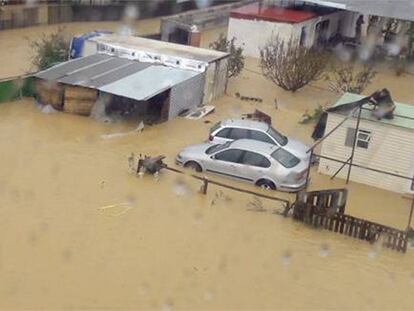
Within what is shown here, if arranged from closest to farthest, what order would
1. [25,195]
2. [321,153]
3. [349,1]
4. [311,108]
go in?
[25,195] → [321,153] → [311,108] → [349,1]

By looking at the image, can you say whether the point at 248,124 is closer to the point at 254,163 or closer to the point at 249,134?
the point at 249,134

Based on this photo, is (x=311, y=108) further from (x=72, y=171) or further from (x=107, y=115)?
(x=72, y=171)

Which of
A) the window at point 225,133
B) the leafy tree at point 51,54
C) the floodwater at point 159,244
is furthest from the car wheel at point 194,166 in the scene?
the leafy tree at point 51,54

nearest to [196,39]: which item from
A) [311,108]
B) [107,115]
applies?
[311,108]

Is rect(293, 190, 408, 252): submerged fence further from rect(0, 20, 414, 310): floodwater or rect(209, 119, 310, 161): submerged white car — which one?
rect(209, 119, 310, 161): submerged white car

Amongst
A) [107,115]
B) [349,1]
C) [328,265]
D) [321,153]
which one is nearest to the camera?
[328,265]

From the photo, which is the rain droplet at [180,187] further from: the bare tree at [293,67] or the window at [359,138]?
the bare tree at [293,67]

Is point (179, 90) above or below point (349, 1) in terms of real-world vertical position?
below
